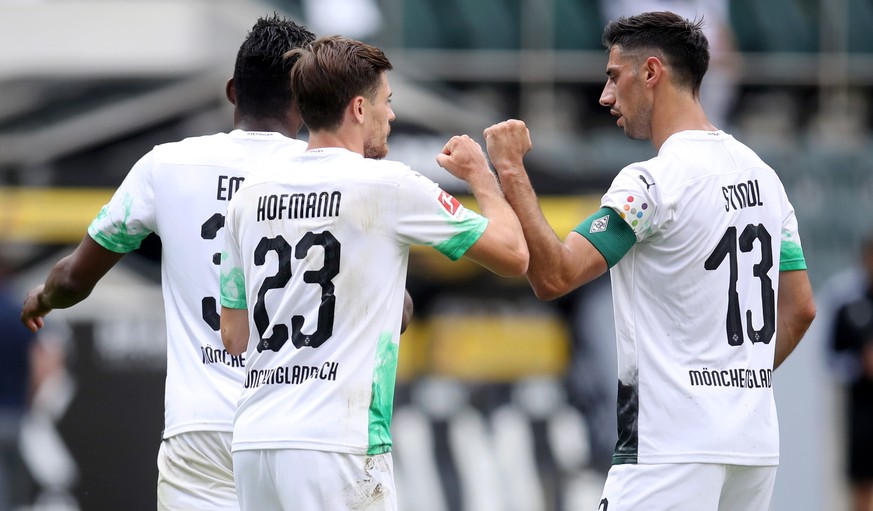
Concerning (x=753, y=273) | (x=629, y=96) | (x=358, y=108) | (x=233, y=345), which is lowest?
(x=233, y=345)

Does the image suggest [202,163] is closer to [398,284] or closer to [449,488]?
[398,284]

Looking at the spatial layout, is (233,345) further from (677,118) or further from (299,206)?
(677,118)

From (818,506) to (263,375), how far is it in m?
8.67

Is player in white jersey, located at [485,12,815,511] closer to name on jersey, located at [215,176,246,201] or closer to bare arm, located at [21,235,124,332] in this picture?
name on jersey, located at [215,176,246,201]

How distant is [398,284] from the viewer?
4668 mm

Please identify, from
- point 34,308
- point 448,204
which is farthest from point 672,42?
point 34,308

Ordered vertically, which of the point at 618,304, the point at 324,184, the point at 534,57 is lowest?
the point at 618,304

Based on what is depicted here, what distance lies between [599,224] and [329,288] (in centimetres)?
101

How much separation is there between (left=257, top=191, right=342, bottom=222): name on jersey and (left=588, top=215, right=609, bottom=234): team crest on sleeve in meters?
0.93

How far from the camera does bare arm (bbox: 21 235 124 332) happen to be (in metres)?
5.52

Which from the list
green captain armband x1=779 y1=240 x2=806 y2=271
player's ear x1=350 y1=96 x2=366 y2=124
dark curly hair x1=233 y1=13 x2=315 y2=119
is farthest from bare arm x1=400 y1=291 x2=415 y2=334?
green captain armband x1=779 y1=240 x2=806 y2=271

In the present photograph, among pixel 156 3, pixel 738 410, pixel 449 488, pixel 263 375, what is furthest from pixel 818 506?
pixel 156 3

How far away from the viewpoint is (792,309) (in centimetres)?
540

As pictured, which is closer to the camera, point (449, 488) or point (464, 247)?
point (464, 247)
